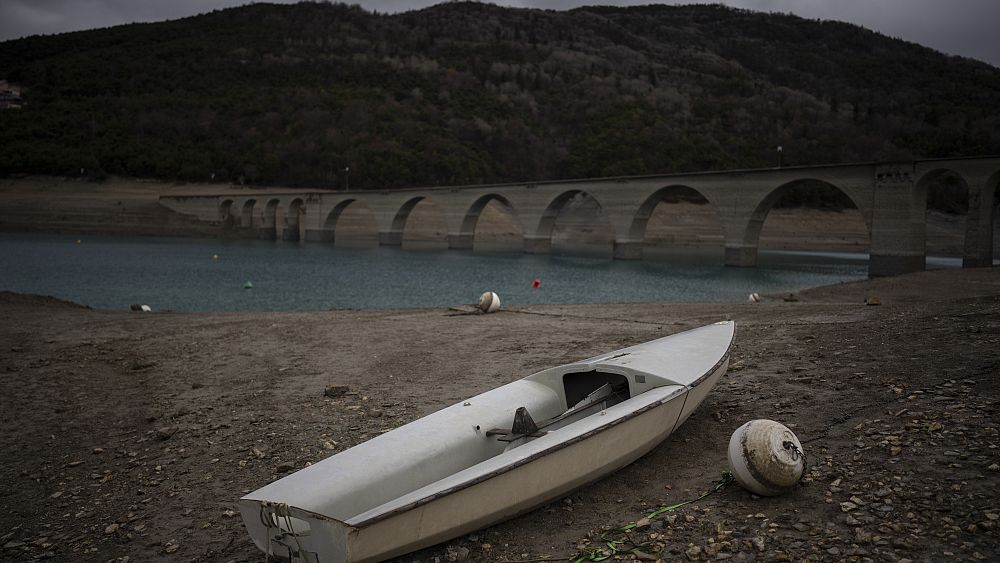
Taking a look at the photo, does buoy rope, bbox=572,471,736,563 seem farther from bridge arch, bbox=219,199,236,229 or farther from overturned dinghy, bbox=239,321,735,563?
bridge arch, bbox=219,199,236,229

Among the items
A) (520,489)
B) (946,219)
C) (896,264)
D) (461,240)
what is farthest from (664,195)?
(520,489)

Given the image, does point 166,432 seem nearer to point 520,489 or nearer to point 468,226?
point 520,489

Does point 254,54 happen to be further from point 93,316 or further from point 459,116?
point 93,316

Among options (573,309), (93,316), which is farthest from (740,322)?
(93,316)

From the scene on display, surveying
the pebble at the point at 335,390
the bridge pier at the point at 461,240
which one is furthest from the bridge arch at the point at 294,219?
the pebble at the point at 335,390

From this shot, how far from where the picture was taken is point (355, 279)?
26.8 meters

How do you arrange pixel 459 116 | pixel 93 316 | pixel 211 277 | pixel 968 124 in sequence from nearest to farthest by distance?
pixel 93 316, pixel 211 277, pixel 968 124, pixel 459 116

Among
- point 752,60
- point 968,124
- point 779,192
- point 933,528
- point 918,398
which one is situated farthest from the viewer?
point 752,60

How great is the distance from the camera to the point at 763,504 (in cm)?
412

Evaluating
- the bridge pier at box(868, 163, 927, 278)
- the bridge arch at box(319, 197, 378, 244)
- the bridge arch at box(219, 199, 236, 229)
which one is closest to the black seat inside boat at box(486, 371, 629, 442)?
the bridge pier at box(868, 163, 927, 278)

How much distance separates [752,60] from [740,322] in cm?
14960

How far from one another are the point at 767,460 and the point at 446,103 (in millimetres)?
97612

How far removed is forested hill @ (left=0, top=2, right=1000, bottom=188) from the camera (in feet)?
253

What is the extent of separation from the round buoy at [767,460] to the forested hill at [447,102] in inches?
2855
